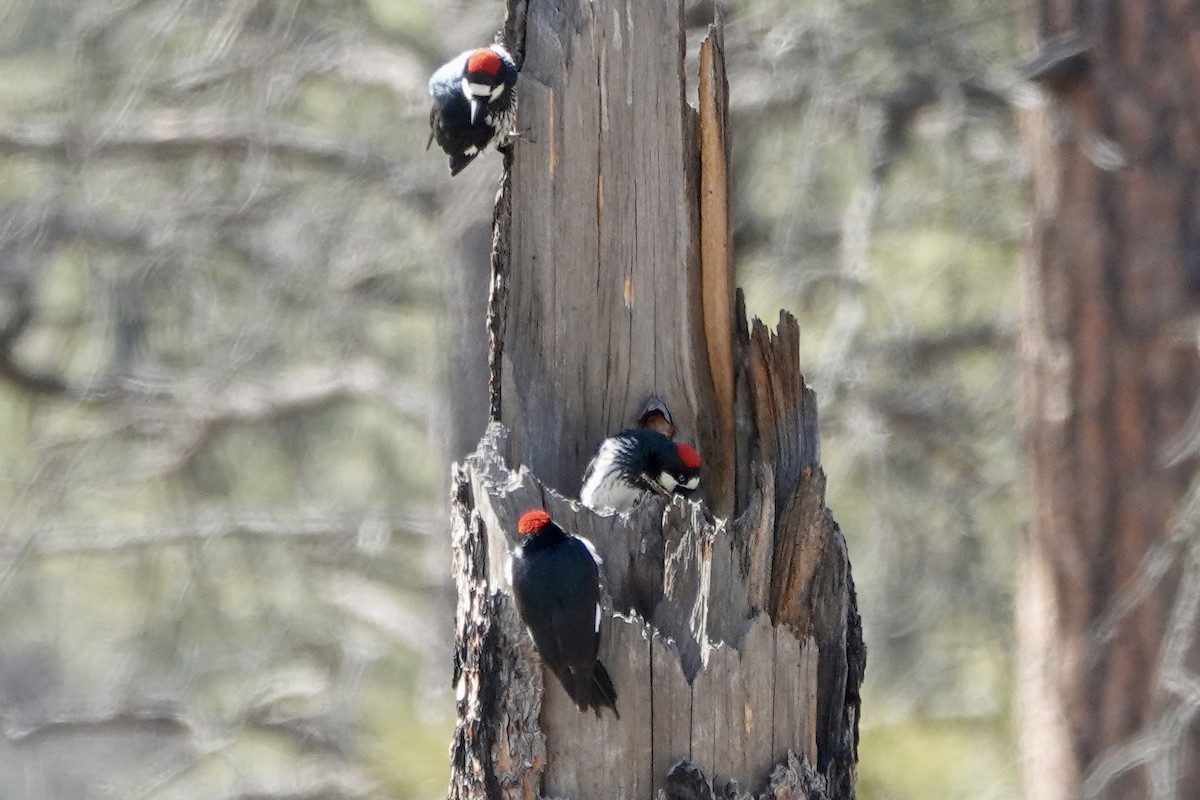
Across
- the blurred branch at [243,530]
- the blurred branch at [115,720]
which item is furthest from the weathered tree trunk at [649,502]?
the blurred branch at [115,720]

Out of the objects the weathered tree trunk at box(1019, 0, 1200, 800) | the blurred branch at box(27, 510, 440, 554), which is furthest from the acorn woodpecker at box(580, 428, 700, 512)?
the blurred branch at box(27, 510, 440, 554)

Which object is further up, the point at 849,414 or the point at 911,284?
the point at 911,284

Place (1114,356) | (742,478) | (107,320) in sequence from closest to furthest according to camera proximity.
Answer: (742,478) < (1114,356) < (107,320)

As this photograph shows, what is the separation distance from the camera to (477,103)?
4551 millimetres

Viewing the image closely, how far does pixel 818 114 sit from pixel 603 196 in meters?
3.07

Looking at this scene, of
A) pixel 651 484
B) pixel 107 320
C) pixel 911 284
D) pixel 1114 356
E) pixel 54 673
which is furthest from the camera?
pixel 54 673

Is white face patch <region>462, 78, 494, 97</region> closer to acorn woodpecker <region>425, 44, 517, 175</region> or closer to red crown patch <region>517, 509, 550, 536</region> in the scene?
acorn woodpecker <region>425, 44, 517, 175</region>

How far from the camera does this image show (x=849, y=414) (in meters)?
8.15

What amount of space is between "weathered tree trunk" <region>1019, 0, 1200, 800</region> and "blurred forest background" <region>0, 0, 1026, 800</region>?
0.63 m

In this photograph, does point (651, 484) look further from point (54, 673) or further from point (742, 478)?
point (54, 673)

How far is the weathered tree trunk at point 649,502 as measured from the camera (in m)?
3.70

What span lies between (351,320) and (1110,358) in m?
4.73

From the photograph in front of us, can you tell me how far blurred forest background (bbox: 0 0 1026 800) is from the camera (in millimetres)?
7773

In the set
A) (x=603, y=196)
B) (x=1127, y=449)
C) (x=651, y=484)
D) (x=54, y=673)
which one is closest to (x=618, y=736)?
(x=651, y=484)
